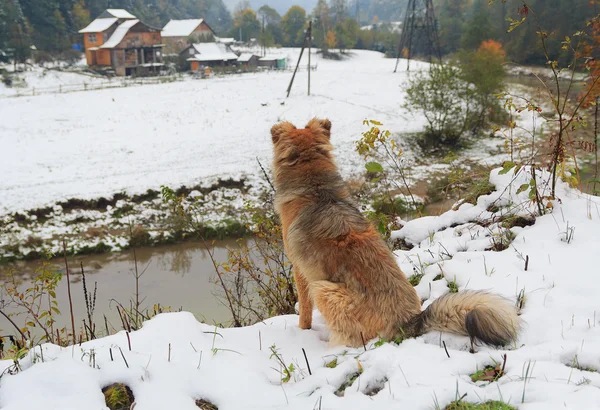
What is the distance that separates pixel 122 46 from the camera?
58750mm

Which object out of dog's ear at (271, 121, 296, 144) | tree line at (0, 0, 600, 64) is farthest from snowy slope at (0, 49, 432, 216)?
dog's ear at (271, 121, 296, 144)

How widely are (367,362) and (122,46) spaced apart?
6574 cm

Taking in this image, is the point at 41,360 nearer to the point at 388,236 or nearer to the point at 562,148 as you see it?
the point at 388,236

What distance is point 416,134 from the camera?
24.4 meters

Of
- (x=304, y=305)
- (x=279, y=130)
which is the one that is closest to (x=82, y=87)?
(x=279, y=130)

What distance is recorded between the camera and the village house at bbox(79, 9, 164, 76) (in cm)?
5875

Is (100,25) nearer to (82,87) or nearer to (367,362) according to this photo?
(82,87)

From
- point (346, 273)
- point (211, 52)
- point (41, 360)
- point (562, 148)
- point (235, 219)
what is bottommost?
point (235, 219)

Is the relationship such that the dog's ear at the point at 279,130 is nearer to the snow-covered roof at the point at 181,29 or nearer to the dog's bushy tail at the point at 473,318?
the dog's bushy tail at the point at 473,318

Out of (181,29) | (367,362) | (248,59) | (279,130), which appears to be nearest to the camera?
(367,362)

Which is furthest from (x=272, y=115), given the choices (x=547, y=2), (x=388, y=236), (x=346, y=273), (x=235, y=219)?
(x=547, y=2)

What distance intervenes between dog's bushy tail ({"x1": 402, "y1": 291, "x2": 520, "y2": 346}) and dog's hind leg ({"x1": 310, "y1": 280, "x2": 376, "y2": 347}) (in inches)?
13.6

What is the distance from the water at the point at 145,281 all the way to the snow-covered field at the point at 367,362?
5.23 meters

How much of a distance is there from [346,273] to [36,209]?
15648mm
